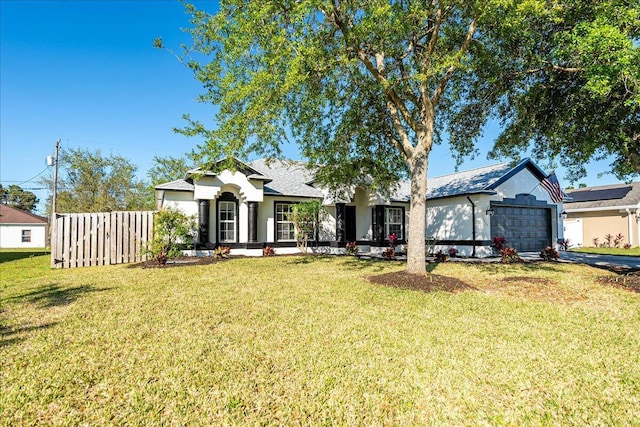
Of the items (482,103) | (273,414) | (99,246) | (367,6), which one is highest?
(367,6)

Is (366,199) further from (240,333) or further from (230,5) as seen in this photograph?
(240,333)

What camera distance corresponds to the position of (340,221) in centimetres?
1758

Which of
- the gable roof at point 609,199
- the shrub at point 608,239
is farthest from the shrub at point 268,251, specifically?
the shrub at point 608,239

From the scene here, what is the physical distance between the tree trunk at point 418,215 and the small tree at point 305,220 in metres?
7.38

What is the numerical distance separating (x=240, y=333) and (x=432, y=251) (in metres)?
15.0

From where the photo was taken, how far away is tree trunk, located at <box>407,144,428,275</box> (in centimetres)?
913

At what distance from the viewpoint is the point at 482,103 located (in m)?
11.0

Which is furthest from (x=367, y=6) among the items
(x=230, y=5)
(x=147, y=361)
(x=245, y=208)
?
(x=245, y=208)

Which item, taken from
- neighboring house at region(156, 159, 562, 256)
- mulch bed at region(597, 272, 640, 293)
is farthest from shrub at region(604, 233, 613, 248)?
mulch bed at region(597, 272, 640, 293)

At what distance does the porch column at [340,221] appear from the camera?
17562mm

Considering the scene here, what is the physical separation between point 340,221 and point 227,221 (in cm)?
576

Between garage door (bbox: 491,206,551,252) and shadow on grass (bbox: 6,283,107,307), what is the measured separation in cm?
1601

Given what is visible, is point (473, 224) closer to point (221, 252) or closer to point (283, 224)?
point (283, 224)

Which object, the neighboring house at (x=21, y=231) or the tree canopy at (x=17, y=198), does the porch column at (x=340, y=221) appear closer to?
the neighboring house at (x=21, y=231)
